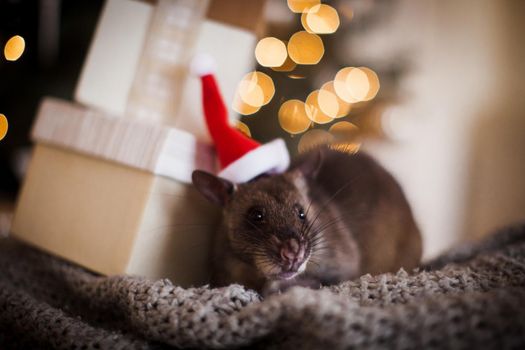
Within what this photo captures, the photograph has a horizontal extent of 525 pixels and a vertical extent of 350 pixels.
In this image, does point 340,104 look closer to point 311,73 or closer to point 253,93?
point 311,73

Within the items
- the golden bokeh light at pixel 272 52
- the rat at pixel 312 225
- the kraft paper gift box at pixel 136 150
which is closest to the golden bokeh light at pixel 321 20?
the golden bokeh light at pixel 272 52

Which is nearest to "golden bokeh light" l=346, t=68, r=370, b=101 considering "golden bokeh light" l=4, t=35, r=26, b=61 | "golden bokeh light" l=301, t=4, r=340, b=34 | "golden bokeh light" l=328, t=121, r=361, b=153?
"golden bokeh light" l=328, t=121, r=361, b=153

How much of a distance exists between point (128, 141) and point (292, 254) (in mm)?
608

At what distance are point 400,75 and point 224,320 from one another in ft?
6.65

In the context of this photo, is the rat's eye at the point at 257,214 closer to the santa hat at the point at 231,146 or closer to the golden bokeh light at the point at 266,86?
the santa hat at the point at 231,146

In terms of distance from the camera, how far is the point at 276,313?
31.7 inches

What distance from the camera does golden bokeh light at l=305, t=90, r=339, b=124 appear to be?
97.7 inches

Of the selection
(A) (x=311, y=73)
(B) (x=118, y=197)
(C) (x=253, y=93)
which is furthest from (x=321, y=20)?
(B) (x=118, y=197)

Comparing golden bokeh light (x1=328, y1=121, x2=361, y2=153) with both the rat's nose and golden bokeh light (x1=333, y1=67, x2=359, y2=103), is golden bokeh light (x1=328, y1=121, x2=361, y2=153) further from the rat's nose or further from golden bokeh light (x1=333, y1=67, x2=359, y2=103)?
the rat's nose

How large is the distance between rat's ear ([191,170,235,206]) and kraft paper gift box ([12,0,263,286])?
0.08 metres

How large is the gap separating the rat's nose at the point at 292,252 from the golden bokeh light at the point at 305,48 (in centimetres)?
153

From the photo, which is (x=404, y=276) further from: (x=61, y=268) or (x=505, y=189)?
(x=505, y=189)

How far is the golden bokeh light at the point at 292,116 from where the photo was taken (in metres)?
2.41

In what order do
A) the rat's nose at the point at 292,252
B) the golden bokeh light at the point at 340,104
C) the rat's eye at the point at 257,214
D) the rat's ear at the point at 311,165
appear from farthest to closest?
the golden bokeh light at the point at 340,104, the rat's ear at the point at 311,165, the rat's eye at the point at 257,214, the rat's nose at the point at 292,252
